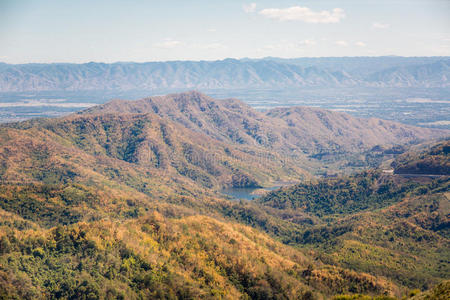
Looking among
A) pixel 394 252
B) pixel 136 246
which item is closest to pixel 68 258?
pixel 136 246

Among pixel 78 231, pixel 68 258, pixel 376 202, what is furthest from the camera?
pixel 376 202

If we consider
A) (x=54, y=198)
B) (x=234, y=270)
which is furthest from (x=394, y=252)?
(x=54, y=198)

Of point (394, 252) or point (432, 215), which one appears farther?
point (432, 215)

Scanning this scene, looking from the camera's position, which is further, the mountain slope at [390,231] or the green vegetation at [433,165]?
the green vegetation at [433,165]

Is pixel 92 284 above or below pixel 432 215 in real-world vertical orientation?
above

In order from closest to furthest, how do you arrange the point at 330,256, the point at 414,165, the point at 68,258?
the point at 68,258
the point at 330,256
the point at 414,165

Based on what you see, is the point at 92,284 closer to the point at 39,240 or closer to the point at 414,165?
the point at 39,240

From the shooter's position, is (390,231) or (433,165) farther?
(433,165)

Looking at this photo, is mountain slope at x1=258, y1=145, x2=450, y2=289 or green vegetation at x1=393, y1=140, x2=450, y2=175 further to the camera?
green vegetation at x1=393, y1=140, x2=450, y2=175

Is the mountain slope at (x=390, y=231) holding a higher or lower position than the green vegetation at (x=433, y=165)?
lower

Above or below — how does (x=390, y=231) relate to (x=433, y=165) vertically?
below

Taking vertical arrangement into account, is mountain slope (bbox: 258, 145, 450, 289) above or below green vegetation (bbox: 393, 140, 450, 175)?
below
